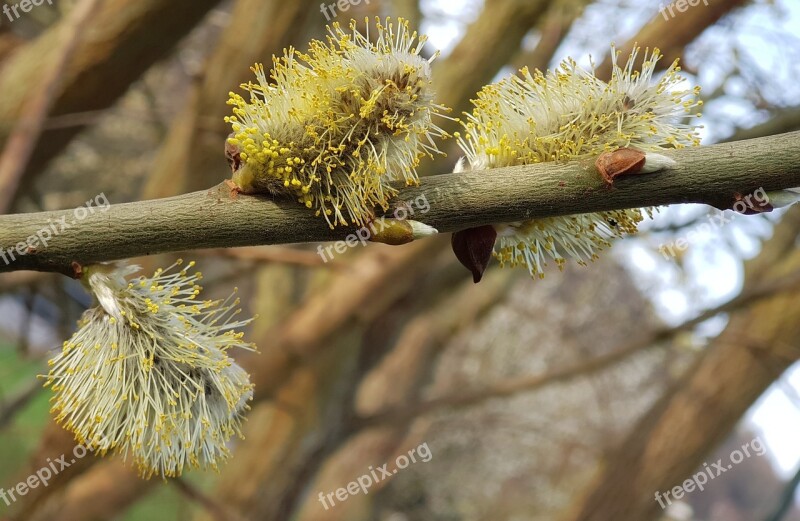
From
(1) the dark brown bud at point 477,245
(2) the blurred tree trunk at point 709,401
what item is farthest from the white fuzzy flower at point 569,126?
(2) the blurred tree trunk at point 709,401

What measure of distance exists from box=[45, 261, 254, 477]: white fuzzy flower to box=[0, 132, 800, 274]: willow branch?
0.10 m

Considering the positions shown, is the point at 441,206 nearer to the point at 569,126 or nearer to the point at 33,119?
the point at 569,126

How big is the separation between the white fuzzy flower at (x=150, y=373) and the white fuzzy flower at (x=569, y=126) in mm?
408

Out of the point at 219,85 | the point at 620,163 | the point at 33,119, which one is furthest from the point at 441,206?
the point at 219,85

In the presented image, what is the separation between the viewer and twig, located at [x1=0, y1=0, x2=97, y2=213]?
2001 millimetres

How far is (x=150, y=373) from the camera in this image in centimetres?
94

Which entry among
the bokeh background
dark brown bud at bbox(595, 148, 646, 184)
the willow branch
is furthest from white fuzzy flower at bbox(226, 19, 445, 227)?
the bokeh background

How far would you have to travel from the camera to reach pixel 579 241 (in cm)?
97

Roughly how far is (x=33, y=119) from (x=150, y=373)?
148cm

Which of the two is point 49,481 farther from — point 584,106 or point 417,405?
point 584,106

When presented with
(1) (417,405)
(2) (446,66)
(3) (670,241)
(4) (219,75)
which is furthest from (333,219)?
(3) (670,241)

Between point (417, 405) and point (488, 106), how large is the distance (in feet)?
8.44

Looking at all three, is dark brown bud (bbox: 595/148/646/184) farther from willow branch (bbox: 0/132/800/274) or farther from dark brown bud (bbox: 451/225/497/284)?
dark brown bud (bbox: 451/225/497/284)

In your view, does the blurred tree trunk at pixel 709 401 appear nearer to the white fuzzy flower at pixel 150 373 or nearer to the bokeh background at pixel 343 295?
the bokeh background at pixel 343 295
